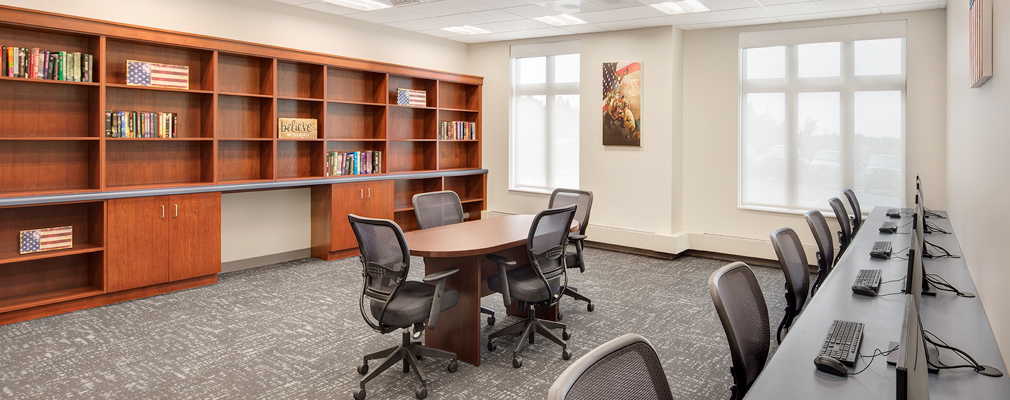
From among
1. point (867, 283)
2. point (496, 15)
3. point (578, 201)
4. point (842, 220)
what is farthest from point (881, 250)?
point (496, 15)

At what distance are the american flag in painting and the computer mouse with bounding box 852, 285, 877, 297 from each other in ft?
3.32

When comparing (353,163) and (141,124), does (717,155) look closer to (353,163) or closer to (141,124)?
(353,163)

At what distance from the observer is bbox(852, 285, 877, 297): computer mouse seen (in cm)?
273

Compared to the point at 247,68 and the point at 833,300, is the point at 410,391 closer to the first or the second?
the point at 833,300

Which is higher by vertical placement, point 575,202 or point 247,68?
point 247,68

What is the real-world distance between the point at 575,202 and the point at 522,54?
351cm

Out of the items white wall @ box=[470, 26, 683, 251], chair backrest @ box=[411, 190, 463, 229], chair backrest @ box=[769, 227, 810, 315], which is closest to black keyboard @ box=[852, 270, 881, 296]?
chair backrest @ box=[769, 227, 810, 315]

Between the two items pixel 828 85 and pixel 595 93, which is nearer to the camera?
pixel 828 85

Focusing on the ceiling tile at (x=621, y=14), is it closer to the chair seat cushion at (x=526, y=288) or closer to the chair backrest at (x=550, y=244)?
the chair backrest at (x=550, y=244)

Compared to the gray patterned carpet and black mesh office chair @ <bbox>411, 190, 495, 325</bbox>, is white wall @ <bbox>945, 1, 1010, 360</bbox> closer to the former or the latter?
the gray patterned carpet

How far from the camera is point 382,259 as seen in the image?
131 inches

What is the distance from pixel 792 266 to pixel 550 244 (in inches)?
57.6

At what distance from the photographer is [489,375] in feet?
11.8

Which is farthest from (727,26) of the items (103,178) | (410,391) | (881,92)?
(103,178)
